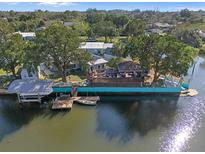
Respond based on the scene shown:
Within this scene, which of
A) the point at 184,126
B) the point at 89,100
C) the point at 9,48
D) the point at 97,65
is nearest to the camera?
the point at 184,126

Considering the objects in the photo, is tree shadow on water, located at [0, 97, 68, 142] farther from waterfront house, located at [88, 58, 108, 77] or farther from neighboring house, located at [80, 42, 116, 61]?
neighboring house, located at [80, 42, 116, 61]

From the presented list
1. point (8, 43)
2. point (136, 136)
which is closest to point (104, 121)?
point (136, 136)

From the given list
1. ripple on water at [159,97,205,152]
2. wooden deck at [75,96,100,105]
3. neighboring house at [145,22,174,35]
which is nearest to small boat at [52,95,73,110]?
wooden deck at [75,96,100,105]

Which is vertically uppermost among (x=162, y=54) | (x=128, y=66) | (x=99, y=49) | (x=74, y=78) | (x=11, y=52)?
(x=11, y=52)

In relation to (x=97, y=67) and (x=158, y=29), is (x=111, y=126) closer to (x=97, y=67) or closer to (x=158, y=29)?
(x=97, y=67)

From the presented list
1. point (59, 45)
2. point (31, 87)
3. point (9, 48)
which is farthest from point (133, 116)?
point (9, 48)

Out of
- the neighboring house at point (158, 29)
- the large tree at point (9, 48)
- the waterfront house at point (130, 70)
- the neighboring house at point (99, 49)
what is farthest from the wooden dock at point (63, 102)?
the neighboring house at point (158, 29)

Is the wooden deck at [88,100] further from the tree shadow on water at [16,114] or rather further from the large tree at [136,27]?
the large tree at [136,27]
